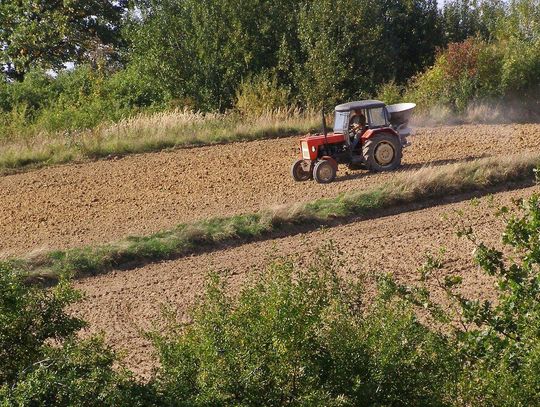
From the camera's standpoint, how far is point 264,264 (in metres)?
14.0

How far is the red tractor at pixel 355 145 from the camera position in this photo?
19312 millimetres

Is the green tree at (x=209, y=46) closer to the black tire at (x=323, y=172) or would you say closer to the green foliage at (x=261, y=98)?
the green foliage at (x=261, y=98)

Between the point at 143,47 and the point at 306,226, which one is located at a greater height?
the point at 143,47

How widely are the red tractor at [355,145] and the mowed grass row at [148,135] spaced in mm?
5319

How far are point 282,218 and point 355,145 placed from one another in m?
4.17

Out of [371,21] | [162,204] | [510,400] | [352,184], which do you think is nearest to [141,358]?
[510,400]

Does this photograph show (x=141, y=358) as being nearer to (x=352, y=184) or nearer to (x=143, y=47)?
(x=352, y=184)

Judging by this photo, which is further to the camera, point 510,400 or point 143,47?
point 143,47

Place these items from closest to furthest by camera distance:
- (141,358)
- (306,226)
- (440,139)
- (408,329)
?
(408,329) → (141,358) → (306,226) → (440,139)

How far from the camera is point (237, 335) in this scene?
7223mm

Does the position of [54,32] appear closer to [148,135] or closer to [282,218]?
[148,135]

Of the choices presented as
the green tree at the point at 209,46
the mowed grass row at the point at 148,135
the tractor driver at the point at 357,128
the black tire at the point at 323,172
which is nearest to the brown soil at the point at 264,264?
the black tire at the point at 323,172

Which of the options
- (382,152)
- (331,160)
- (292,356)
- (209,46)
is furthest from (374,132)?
(292,356)

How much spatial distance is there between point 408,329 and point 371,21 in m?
24.9
